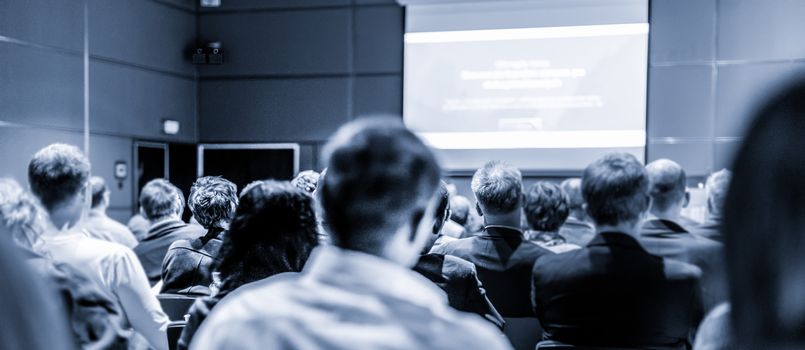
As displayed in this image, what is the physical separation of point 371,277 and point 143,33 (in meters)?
7.32

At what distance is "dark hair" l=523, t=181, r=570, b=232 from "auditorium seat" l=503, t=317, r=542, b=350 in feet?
3.11

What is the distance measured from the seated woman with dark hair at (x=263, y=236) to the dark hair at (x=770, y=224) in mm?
1498

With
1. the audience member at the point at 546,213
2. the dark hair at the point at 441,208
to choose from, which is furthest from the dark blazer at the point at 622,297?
the audience member at the point at 546,213

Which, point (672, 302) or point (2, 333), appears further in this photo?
point (672, 302)

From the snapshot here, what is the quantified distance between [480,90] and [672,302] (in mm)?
5385

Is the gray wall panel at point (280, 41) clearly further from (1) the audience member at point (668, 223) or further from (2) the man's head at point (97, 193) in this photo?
(1) the audience member at point (668, 223)

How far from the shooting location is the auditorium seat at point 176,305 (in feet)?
8.47

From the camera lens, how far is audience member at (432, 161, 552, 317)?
2746mm

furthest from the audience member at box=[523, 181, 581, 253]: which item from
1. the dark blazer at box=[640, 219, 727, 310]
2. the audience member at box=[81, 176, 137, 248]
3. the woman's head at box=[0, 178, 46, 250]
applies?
the audience member at box=[81, 176, 137, 248]

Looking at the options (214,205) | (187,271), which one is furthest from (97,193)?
(187,271)

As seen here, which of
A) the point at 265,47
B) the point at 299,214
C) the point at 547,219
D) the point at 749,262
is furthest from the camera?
the point at 265,47

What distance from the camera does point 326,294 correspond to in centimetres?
88

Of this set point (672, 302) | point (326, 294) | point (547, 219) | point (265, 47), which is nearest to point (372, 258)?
point (326, 294)

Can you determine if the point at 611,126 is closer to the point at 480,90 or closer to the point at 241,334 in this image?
the point at 480,90
